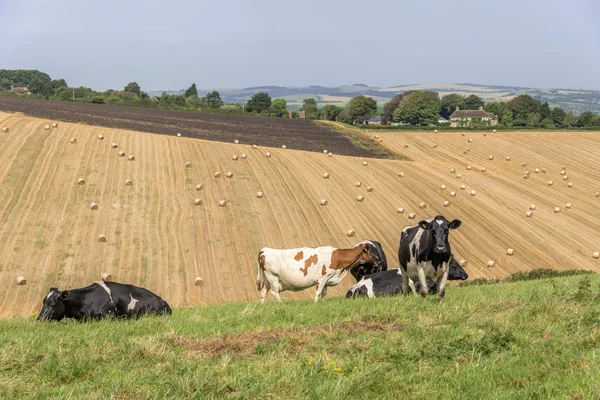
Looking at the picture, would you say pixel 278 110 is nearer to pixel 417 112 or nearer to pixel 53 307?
pixel 417 112

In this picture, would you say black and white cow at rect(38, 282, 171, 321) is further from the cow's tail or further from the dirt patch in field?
the dirt patch in field

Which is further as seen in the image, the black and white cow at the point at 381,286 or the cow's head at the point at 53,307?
the black and white cow at the point at 381,286

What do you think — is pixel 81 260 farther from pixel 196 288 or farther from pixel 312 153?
pixel 312 153

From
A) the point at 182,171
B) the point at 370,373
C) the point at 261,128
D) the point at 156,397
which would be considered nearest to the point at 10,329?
the point at 156,397

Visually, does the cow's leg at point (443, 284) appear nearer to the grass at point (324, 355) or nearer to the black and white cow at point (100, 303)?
the grass at point (324, 355)

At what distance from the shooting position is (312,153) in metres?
60.5

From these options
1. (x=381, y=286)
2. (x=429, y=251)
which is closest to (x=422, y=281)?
(x=429, y=251)

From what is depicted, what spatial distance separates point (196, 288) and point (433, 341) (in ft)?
73.4

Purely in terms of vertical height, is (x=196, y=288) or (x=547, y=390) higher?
(x=547, y=390)

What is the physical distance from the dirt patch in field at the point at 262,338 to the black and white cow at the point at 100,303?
601cm

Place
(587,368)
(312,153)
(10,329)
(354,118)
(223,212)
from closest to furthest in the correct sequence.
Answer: (587,368), (10,329), (223,212), (312,153), (354,118)

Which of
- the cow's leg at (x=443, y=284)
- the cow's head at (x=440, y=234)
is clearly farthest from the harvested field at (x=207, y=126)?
the cow's head at (x=440, y=234)

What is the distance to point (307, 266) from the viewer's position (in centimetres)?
2539

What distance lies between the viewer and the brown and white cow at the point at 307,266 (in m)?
25.4
